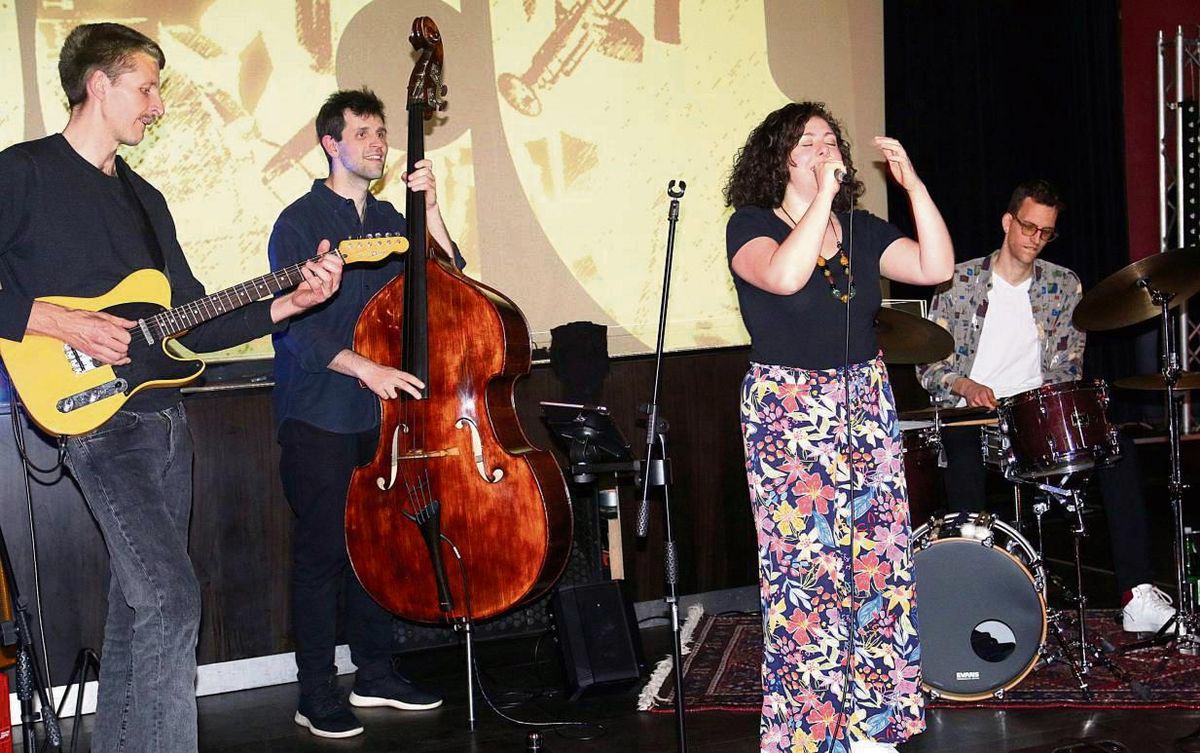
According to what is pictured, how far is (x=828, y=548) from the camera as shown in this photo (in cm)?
305

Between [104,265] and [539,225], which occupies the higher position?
[539,225]

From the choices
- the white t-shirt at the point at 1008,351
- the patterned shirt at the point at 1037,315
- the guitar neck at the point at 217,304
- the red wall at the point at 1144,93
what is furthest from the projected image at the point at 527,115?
the red wall at the point at 1144,93

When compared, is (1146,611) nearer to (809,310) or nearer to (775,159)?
(809,310)

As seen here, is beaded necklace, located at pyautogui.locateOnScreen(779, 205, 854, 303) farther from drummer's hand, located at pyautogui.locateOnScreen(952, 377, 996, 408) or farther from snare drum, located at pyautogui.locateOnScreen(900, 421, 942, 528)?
drummer's hand, located at pyautogui.locateOnScreen(952, 377, 996, 408)

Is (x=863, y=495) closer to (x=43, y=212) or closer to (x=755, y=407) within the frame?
(x=755, y=407)

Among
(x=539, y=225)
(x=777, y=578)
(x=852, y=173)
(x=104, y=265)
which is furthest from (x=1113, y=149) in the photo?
(x=104, y=265)

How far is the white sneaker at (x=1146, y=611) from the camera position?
4.61 meters

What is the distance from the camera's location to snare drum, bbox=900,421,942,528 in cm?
416

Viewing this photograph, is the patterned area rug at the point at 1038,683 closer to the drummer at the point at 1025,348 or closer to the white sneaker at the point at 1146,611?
the white sneaker at the point at 1146,611

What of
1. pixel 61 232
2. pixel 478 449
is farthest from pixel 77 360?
pixel 478 449

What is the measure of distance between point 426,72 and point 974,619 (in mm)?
2415

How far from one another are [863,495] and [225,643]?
8.51 ft

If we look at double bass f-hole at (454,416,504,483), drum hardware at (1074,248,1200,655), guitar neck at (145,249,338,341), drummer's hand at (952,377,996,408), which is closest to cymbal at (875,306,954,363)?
drummer's hand at (952,377,996,408)

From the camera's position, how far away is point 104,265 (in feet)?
9.64
